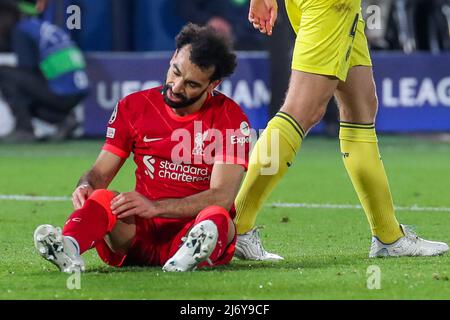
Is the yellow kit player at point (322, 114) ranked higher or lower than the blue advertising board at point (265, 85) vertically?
higher

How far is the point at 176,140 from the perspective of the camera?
5812mm

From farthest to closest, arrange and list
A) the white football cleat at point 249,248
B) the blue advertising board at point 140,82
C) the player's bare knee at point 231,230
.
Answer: the blue advertising board at point 140,82, the white football cleat at point 249,248, the player's bare knee at point 231,230

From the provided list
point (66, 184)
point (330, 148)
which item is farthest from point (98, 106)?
point (66, 184)

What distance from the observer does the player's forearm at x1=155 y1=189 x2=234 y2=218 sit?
565cm

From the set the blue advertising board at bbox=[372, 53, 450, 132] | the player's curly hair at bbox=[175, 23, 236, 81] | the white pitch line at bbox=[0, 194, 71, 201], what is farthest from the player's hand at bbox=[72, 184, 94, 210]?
the blue advertising board at bbox=[372, 53, 450, 132]

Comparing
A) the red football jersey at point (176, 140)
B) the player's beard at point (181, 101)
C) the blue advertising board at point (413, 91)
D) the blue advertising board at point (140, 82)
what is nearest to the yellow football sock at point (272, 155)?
the red football jersey at point (176, 140)

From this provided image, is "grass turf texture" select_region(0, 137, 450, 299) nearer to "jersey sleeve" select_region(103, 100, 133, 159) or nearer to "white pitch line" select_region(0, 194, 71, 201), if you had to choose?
"white pitch line" select_region(0, 194, 71, 201)

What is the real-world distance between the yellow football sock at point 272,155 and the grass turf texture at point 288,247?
1.17ft

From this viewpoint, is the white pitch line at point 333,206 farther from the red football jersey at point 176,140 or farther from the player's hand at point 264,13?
the red football jersey at point 176,140

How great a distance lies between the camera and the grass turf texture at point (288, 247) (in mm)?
5078

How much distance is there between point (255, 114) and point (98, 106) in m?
1.77

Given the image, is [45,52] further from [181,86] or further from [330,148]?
[181,86]

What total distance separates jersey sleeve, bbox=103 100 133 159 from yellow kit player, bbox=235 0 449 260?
0.60m
